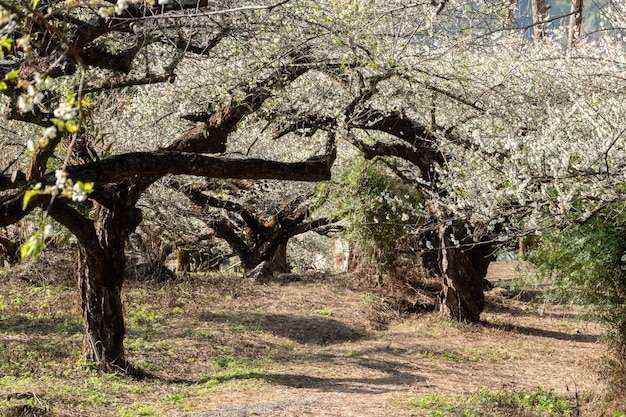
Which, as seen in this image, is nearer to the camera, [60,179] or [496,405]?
[60,179]

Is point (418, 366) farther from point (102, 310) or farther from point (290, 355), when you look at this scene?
point (102, 310)

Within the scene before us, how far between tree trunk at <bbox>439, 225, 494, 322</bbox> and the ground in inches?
13.6

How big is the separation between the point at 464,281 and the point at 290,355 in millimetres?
4081

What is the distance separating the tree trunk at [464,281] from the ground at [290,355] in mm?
346

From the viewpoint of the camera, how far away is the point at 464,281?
13.5 m

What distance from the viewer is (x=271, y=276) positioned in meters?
16.3

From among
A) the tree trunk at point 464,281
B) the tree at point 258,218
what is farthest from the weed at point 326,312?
the tree at point 258,218

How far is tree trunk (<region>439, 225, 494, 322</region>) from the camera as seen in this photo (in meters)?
13.5

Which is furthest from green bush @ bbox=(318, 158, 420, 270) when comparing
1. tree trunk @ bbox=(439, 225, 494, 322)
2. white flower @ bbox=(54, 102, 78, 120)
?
white flower @ bbox=(54, 102, 78, 120)

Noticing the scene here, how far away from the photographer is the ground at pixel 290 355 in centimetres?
768

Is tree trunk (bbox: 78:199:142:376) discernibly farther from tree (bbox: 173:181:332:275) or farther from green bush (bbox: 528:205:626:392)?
tree (bbox: 173:181:332:275)

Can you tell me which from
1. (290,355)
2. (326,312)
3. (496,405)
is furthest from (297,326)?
(496,405)

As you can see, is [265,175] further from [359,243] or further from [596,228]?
[359,243]

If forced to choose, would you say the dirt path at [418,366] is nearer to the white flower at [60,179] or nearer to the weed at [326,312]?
the weed at [326,312]
